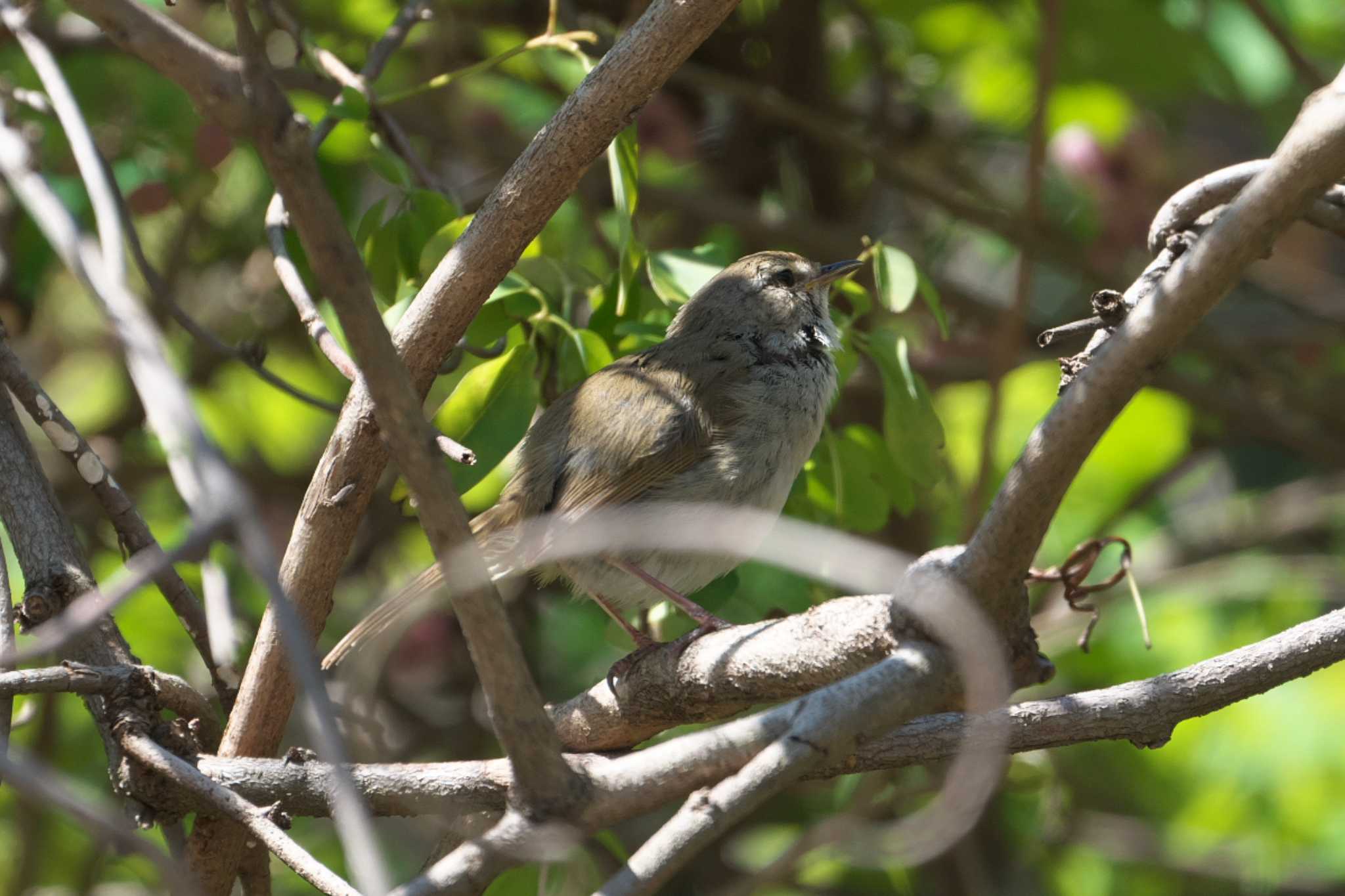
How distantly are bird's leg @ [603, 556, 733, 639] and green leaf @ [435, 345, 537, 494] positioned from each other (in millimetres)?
538

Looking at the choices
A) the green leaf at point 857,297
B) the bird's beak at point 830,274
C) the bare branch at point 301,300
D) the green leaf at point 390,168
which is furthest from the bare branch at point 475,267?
the bird's beak at point 830,274

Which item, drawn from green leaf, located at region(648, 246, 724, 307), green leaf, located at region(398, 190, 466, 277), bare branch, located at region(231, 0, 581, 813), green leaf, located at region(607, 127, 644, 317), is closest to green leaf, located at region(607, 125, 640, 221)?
green leaf, located at region(607, 127, 644, 317)

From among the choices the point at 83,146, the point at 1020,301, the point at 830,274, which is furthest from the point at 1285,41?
the point at 83,146

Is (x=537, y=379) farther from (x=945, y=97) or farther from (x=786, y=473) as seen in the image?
(x=945, y=97)

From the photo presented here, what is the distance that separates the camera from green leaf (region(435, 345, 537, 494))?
9.36 ft

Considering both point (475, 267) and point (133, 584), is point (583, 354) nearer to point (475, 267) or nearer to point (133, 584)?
point (475, 267)

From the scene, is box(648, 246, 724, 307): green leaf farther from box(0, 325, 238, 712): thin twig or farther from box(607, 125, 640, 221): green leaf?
box(0, 325, 238, 712): thin twig

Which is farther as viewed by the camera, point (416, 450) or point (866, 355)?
point (866, 355)

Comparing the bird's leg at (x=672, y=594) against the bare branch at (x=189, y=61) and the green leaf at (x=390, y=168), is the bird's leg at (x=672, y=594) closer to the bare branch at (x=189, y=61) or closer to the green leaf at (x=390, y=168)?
the green leaf at (x=390, y=168)

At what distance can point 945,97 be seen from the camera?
245 inches

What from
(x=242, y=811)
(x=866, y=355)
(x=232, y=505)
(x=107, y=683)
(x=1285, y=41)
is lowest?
(x=232, y=505)

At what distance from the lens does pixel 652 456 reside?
348cm

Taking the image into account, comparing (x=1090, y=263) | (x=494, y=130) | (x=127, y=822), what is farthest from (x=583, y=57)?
(x=1090, y=263)

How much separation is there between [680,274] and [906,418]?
628mm
